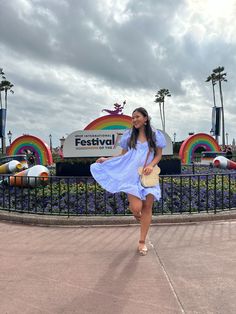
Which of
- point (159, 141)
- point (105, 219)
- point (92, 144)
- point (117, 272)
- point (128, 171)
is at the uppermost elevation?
point (92, 144)

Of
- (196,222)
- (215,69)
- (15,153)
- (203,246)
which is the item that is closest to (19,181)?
(196,222)

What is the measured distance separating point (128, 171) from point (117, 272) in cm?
123

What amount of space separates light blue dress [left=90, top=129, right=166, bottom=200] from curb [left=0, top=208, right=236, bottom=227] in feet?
5.11

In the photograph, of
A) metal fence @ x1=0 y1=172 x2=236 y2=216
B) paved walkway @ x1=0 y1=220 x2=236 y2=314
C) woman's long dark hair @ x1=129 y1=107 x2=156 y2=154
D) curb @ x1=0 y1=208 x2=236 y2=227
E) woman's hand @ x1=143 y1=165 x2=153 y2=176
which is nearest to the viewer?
paved walkway @ x1=0 y1=220 x2=236 y2=314

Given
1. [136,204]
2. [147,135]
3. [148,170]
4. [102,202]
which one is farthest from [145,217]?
[102,202]

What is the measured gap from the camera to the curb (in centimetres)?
598

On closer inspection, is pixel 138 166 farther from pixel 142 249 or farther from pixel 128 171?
pixel 142 249

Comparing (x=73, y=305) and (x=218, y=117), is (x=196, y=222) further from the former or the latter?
(x=218, y=117)

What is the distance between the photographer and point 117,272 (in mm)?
3643

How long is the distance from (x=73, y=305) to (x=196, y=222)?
144 inches

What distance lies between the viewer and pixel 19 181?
321 inches

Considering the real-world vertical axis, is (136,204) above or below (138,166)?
below

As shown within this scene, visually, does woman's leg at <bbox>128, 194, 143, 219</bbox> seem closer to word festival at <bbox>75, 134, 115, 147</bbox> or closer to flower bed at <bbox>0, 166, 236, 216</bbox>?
flower bed at <bbox>0, 166, 236, 216</bbox>

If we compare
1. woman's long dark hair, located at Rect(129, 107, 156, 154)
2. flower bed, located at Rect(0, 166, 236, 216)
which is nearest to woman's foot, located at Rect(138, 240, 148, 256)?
woman's long dark hair, located at Rect(129, 107, 156, 154)
